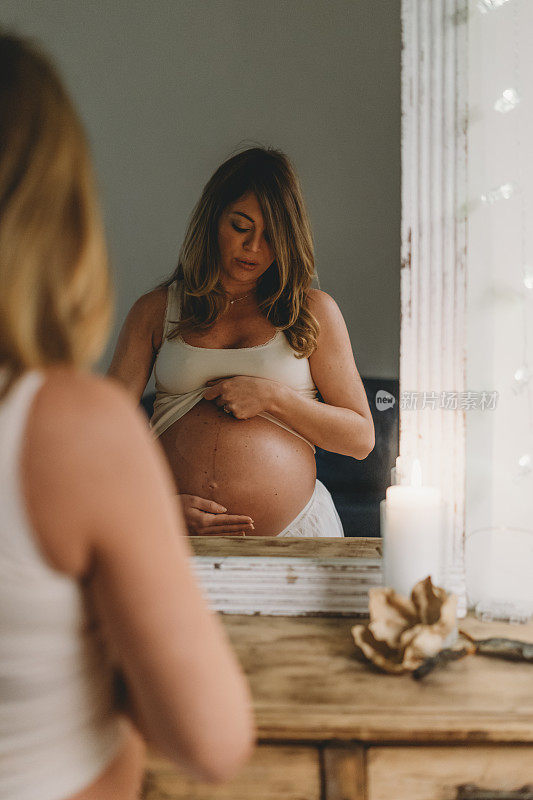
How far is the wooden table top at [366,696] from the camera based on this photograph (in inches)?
23.5

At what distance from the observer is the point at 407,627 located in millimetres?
730

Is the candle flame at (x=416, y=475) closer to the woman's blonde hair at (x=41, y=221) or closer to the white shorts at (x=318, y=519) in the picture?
the white shorts at (x=318, y=519)

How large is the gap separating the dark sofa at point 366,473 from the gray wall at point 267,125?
6 centimetres

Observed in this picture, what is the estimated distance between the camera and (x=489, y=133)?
88 cm

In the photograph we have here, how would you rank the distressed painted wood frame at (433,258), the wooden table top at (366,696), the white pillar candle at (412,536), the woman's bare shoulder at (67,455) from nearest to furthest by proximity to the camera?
the woman's bare shoulder at (67,455) < the wooden table top at (366,696) < the white pillar candle at (412,536) < the distressed painted wood frame at (433,258)

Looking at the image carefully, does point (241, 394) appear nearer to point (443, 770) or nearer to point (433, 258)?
point (433, 258)

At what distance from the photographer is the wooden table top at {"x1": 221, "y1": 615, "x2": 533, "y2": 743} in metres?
0.60

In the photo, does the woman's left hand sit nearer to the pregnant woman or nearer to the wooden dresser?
the pregnant woman

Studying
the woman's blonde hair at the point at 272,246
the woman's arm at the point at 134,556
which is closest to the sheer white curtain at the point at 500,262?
the woman's blonde hair at the point at 272,246

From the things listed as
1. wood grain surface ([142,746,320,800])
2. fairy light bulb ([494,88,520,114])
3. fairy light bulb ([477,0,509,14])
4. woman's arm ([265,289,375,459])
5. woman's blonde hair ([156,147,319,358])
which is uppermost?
fairy light bulb ([477,0,509,14])

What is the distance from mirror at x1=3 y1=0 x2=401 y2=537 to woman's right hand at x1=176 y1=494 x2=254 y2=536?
0.5 inches

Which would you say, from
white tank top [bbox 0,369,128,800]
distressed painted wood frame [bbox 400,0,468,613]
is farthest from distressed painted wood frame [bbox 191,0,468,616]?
white tank top [bbox 0,369,128,800]

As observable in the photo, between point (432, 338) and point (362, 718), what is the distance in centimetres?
49
